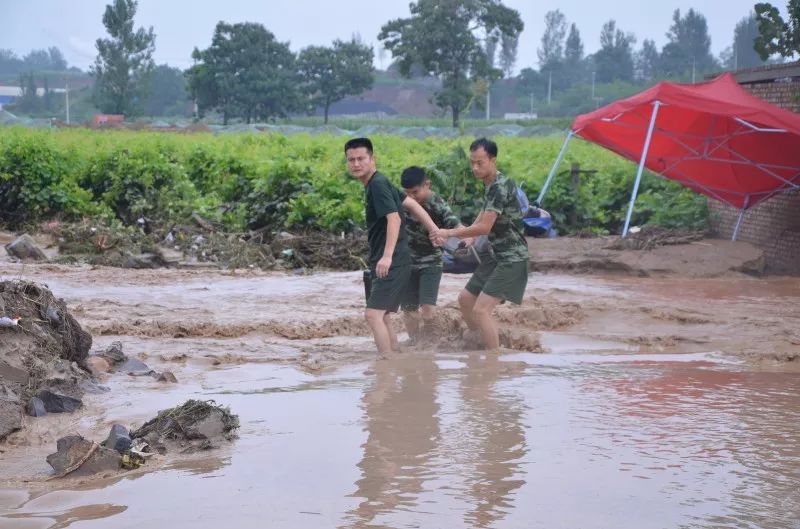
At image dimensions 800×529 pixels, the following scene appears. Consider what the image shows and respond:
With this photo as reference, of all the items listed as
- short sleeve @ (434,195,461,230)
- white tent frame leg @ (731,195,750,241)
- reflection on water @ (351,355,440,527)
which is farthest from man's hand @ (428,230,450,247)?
white tent frame leg @ (731,195,750,241)

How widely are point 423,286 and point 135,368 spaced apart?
2.17m

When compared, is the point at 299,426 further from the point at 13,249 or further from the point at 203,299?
the point at 13,249

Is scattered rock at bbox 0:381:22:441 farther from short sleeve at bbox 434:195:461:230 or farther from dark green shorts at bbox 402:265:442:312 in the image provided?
short sleeve at bbox 434:195:461:230

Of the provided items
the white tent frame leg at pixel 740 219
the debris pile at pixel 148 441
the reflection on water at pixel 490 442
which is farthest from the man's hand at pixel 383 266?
the white tent frame leg at pixel 740 219

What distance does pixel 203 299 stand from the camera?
412 inches

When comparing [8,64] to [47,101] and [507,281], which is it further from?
[507,281]

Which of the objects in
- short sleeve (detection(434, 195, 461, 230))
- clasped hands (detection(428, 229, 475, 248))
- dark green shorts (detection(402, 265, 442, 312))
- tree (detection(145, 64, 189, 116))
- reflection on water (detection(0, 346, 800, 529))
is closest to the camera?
reflection on water (detection(0, 346, 800, 529))

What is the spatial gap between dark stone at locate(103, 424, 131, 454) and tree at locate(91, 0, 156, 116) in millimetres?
59389

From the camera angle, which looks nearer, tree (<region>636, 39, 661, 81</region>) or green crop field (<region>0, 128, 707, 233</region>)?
green crop field (<region>0, 128, 707, 233</region>)

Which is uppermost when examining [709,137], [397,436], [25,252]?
[709,137]

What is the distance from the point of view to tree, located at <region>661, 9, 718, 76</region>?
342 ft

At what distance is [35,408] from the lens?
5727 mm

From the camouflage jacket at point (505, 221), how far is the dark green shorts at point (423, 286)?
1.82 ft

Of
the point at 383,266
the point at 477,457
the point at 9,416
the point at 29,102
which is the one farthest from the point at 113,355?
the point at 29,102
